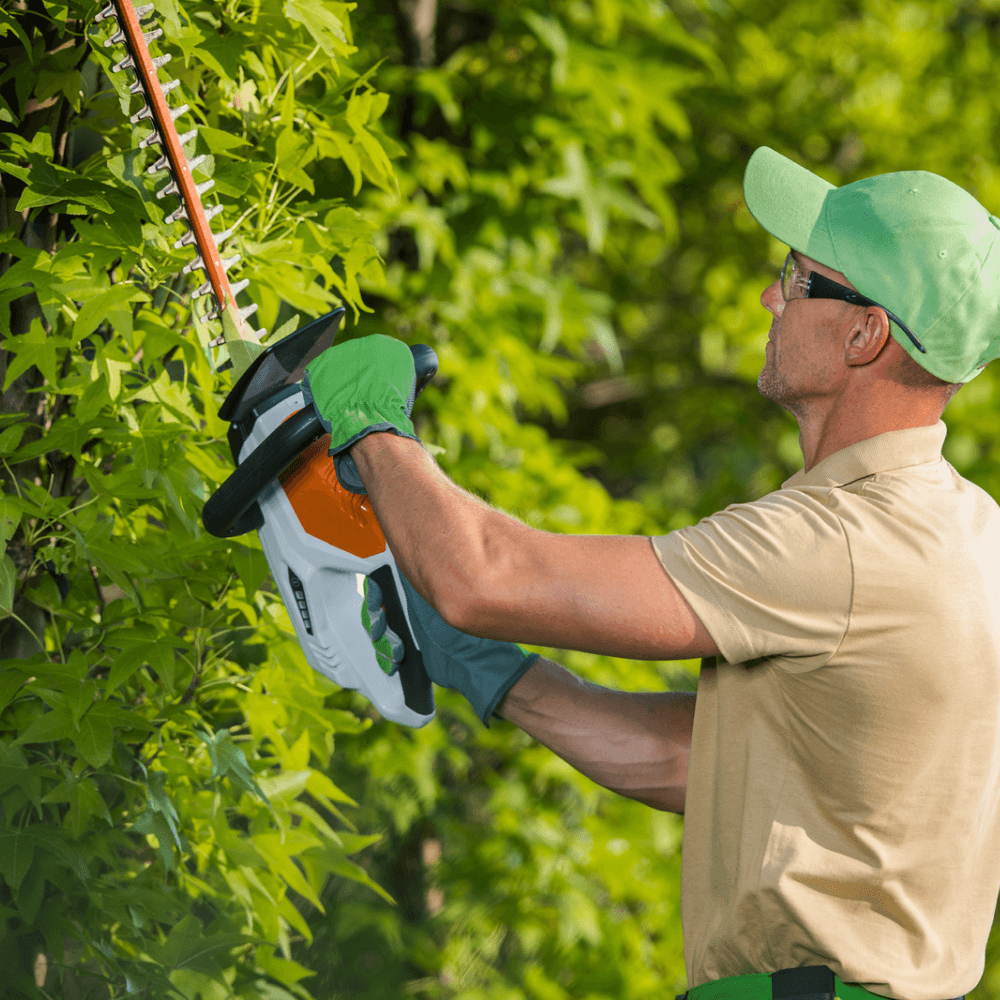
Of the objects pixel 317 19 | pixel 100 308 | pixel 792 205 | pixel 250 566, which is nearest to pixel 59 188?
pixel 100 308

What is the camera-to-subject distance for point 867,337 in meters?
1.38

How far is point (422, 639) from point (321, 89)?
1332 mm

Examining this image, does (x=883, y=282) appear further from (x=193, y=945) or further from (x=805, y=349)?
(x=193, y=945)

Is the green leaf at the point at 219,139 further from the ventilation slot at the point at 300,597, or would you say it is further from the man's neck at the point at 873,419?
the man's neck at the point at 873,419

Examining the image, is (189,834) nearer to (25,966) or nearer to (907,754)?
(25,966)

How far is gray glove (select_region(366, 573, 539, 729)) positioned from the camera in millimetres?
1676

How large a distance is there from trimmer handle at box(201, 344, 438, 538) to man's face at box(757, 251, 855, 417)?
24.9 inches

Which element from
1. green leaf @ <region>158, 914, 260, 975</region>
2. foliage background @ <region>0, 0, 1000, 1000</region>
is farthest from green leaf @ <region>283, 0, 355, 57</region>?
green leaf @ <region>158, 914, 260, 975</region>

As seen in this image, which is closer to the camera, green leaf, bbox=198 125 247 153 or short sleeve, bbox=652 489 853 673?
short sleeve, bbox=652 489 853 673

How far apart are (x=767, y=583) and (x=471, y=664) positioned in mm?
624

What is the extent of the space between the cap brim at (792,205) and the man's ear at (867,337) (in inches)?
2.9

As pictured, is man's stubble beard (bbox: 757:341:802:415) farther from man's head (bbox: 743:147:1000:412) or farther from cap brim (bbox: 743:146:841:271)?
cap brim (bbox: 743:146:841:271)

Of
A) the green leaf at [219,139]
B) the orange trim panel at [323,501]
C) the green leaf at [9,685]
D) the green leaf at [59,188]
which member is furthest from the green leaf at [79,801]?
the green leaf at [219,139]

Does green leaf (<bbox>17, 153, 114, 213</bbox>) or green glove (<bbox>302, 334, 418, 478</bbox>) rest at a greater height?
green leaf (<bbox>17, 153, 114, 213</bbox>)
